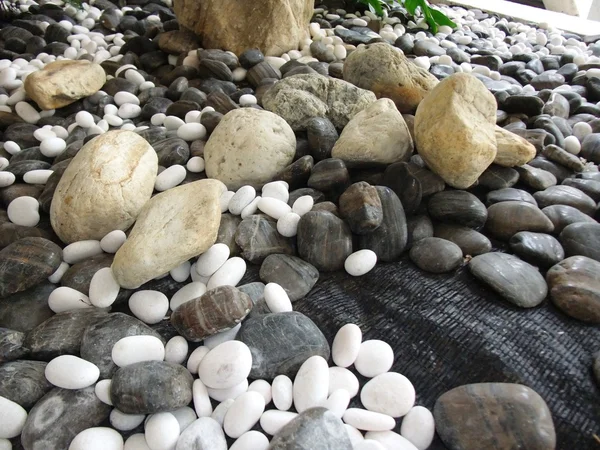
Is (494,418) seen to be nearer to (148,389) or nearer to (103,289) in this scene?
(148,389)

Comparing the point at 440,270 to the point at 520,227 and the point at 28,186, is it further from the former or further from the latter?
the point at 28,186

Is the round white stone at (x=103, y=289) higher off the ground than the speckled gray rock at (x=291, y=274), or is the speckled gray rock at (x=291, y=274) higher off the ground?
the speckled gray rock at (x=291, y=274)

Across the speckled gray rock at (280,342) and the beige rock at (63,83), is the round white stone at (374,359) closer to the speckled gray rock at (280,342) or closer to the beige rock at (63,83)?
the speckled gray rock at (280,342)

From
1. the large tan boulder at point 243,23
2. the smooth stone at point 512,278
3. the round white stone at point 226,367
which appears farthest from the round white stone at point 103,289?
the large tan boulder at point 243,23

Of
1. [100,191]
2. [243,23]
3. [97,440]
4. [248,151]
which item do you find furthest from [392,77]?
[97,440]

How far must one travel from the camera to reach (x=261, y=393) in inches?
31.3

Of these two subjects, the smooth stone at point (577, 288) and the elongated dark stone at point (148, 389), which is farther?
the smooth stone at point (577, 288)

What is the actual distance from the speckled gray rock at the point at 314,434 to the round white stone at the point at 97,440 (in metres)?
0.25

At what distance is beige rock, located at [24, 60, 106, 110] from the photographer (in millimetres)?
1647

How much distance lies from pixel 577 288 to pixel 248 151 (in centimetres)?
→ 84

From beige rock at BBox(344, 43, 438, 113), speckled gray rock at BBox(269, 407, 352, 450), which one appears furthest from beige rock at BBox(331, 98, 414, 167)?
speckled gray rock at BBox(269, 407, 352, 450)

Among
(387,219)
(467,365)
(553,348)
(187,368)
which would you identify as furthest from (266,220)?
(553,348)

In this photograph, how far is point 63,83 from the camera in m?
1.69

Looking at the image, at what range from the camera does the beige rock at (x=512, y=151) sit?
4.09ft
